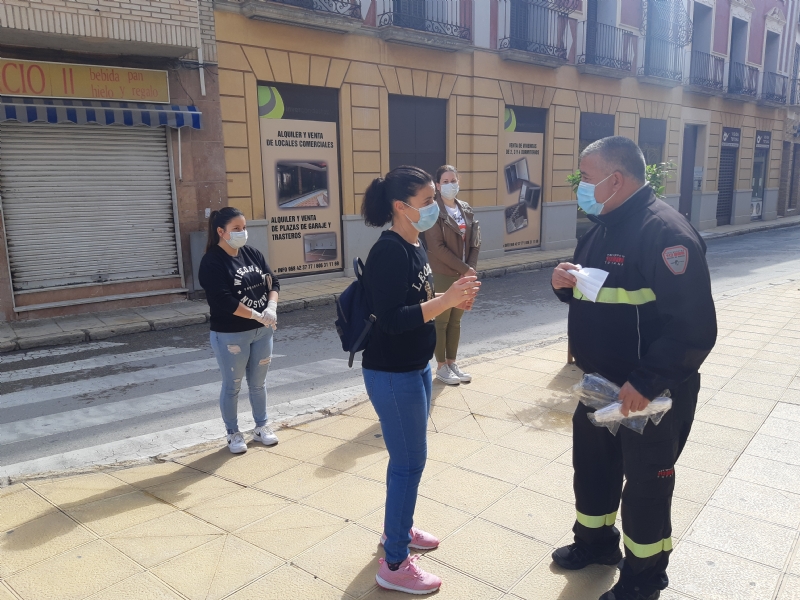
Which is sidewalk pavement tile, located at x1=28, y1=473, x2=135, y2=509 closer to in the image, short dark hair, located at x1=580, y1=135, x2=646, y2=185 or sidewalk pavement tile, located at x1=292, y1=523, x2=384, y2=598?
sidewalk pavement tile, located at x1=292, y1=523, x2=384, y2=598

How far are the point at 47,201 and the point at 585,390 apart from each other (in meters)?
9.86

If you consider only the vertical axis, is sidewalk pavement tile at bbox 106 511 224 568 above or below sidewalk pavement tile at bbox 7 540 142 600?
below

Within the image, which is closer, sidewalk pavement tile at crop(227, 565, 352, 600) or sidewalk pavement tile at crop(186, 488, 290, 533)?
sidewalk pavement tile at crop(227, 565, 352, 600)

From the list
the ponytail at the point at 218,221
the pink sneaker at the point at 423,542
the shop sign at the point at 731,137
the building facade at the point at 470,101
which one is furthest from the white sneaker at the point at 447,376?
the shop sign at the point at 731,137

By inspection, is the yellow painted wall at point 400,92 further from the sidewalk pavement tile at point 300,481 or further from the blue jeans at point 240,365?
the sidewalk pavement tile at point 300,481

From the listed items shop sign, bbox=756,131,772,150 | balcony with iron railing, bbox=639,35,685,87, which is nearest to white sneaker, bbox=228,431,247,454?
balcony with iron railing, bbox=639,35,685,87

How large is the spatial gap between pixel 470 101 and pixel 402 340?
14.0 meters

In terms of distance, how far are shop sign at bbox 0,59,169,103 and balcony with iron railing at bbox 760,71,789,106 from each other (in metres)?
25.5

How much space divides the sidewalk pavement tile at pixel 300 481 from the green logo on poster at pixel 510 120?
14.2 meters

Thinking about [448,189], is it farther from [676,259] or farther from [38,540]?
[38,540]

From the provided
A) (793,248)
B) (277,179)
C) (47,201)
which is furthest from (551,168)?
(47,201)

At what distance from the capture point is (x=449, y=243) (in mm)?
5852

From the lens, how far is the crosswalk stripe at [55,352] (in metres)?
7.96

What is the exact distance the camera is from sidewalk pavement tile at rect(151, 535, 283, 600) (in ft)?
9.32
